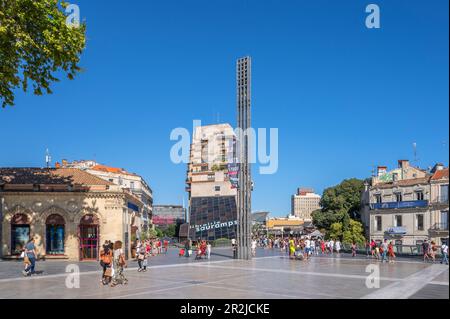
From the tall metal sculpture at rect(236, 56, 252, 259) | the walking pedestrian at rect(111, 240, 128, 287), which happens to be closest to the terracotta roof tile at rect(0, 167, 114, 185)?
the tall metal sculpture at rect(236, 56, 252, 259)

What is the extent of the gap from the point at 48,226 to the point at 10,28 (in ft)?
56.0

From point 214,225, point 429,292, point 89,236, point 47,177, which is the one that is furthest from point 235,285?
point 214,225

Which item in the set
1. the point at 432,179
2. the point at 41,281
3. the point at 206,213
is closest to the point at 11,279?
the point at 41,281

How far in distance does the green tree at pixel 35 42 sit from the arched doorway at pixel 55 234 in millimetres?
12349

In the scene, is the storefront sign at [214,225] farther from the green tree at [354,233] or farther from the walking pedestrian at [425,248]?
the walking pedestrian at [425,248]

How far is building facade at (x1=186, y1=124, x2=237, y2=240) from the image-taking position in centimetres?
8444

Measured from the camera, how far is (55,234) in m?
33.6

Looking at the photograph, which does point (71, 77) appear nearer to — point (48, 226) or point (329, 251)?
point (48, 226)

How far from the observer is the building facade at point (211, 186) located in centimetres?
8444

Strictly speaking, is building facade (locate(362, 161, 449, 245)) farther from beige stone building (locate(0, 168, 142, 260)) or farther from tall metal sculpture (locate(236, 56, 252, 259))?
beige stone building (locate(0, 168, 142, 260))

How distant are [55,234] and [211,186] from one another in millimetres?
75458

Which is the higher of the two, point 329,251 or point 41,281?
point 41,281

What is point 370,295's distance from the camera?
15391mm

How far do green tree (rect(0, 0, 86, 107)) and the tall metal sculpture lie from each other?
14231 millimetres
